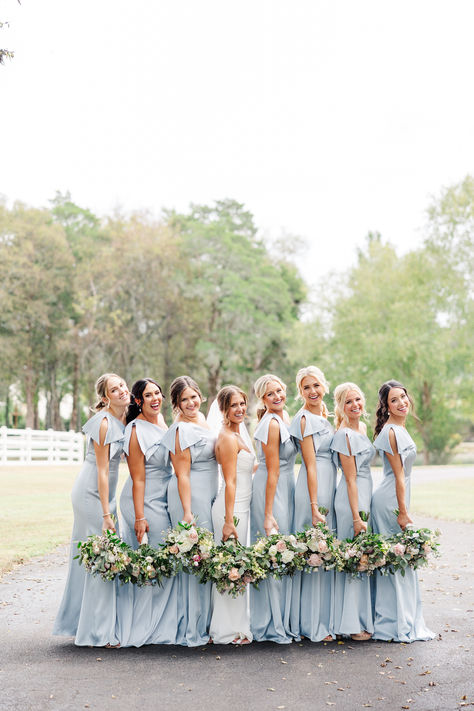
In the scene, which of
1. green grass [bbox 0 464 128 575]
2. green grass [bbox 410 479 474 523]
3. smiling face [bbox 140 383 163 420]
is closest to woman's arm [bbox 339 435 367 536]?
smiling face [bbox 140 383 163 420]

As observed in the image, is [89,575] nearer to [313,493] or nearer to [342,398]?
[313,493]

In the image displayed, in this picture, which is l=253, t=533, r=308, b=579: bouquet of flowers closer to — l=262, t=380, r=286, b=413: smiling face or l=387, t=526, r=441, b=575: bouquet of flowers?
l=387, t=526, r=441, b=575: bouquet of flowers

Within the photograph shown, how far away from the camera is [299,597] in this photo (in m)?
6.80

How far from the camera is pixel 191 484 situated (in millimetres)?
6734

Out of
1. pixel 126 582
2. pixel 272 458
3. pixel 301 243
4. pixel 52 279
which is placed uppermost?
pixel 301 243

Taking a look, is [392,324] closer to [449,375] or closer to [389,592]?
[449,375]

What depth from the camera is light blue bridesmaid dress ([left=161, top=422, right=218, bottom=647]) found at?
6598 millimetres

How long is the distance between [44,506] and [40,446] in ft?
49.6

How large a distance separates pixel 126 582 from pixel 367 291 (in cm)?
4030

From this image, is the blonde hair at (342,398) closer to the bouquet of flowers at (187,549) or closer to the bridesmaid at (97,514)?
the bouquet of flowers at (187,549)

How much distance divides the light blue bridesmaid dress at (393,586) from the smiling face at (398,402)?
0.13 metres

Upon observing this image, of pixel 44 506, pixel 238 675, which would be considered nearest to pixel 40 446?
pixel 44 506

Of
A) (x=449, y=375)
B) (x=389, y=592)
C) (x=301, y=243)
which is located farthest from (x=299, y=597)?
(x=301, y=243)

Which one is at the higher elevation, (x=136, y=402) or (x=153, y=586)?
(x=136, y=402)
